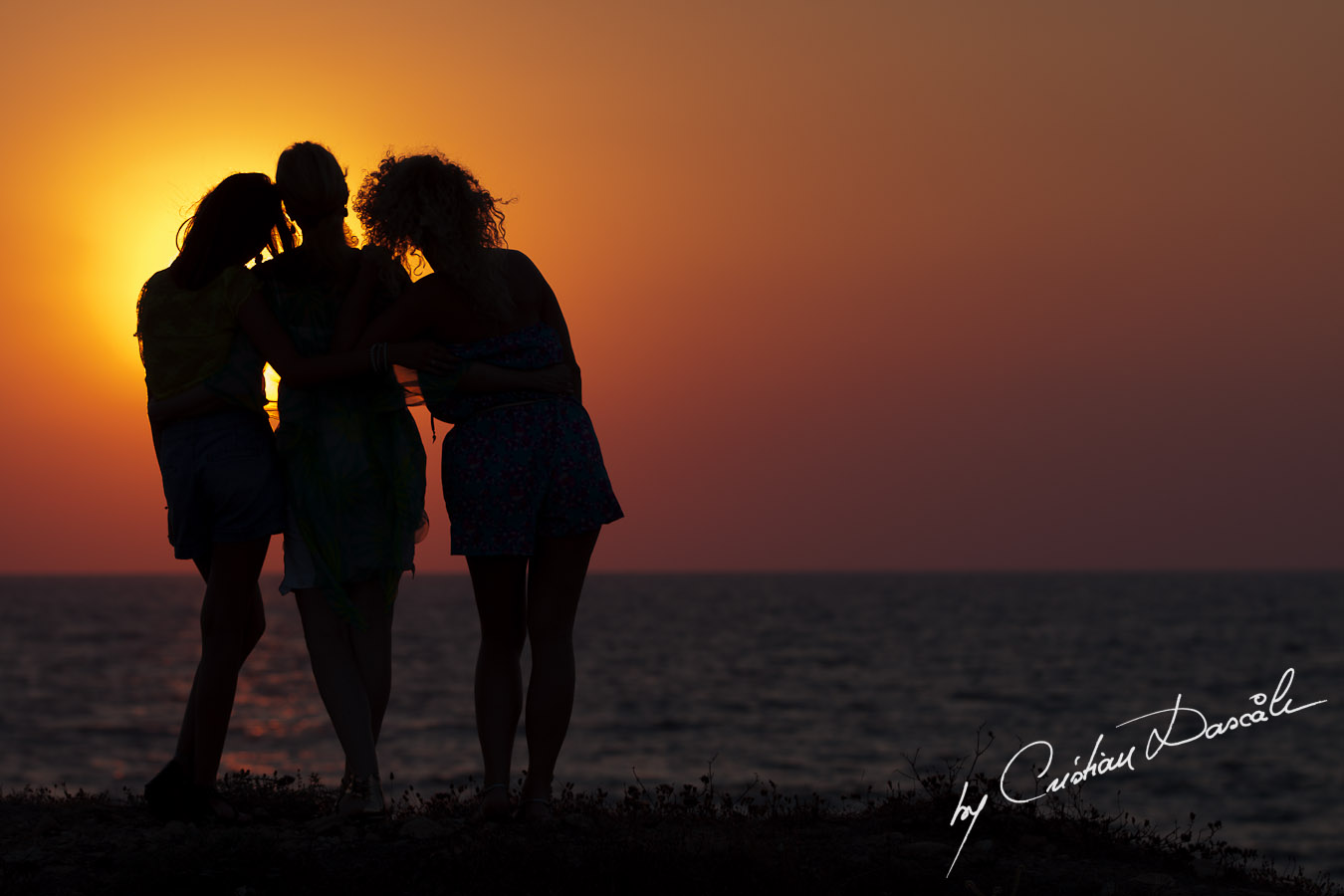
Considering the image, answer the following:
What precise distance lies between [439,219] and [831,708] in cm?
3380

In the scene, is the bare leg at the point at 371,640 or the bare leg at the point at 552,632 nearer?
the bare leg at the point at 552,632

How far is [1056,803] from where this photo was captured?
6652 millimetres

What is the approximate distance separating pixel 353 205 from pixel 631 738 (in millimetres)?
26158

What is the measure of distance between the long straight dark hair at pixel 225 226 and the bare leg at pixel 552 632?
67.6 inches

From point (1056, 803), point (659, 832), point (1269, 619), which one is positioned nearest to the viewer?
point (659, 832)

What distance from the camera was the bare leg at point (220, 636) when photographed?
528 cm

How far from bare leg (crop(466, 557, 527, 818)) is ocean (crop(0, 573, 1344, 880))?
1.81 m

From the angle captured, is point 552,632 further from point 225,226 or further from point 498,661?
point 225,226

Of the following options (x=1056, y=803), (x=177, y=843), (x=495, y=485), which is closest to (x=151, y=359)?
(x=495, y=485)

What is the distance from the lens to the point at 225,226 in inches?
206

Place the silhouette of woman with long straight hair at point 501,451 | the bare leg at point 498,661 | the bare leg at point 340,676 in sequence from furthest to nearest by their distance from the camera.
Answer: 1. the bare leg at point 340,676
2. the bare leg at point 498,661
3. the silhouette of woman with long straight hair at point 501,451

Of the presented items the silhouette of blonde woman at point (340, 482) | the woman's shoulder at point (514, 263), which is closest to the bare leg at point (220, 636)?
the silhouette of blonde woman at point (340, 482)

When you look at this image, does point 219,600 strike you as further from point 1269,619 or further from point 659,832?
point 1269,619

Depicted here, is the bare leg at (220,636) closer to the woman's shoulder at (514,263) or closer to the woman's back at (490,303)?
the woman's back at (490,303)
